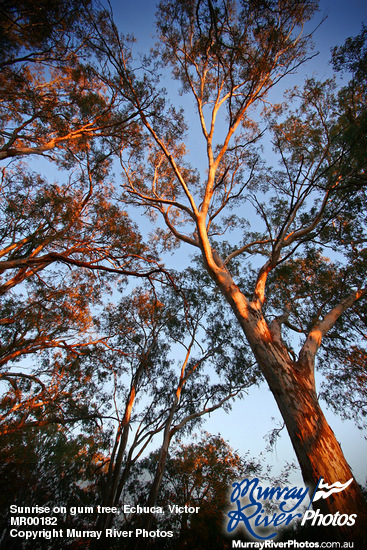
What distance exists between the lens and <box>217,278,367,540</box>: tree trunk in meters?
1.95

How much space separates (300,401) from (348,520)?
2.87 feet

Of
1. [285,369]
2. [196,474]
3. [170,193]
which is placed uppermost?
[170,193]

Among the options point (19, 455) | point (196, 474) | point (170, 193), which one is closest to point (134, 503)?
point (196, 474)

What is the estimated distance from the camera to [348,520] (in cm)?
188

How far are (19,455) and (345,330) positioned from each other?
35.8 feet

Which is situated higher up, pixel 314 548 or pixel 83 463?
pixel 83 463

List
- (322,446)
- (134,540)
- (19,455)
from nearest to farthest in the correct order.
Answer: (322,446)
(134,540)
(19,455)

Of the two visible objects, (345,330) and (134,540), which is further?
(345,330)

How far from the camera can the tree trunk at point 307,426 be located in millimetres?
1947

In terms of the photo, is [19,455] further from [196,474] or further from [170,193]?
[170,193]

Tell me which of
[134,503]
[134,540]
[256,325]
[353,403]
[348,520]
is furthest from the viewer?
[134,503]

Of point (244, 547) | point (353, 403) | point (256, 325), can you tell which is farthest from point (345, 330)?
point (244, 547)

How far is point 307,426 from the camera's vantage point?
2344 mm

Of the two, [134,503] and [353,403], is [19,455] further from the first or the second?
[353,403]
